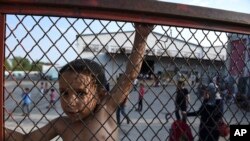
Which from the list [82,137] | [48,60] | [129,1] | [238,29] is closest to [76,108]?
[82,137]

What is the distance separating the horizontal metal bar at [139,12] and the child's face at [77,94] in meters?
0.39

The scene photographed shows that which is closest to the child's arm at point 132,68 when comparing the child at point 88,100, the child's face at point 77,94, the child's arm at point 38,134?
the child at point 88,100

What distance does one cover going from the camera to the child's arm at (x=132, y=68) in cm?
160

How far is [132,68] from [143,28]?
0.80 feet

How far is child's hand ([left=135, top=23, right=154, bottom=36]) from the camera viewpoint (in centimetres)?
157

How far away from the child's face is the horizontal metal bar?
1.29 feet

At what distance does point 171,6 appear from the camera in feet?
5.11

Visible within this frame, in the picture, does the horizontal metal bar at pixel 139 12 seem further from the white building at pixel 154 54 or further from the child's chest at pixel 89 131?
the child's chest at pixel 89 131

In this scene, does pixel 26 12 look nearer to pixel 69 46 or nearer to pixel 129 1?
pixel 69 46

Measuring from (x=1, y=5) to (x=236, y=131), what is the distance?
134 cm

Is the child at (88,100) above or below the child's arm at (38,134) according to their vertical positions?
above

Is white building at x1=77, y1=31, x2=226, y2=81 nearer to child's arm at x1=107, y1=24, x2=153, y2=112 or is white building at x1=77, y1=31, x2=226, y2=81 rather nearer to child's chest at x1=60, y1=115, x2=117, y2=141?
child's arm at x1=107, y1=24, x2=153, y2=112

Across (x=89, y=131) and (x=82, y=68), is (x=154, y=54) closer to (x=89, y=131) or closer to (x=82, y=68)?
(x=82, y=68)

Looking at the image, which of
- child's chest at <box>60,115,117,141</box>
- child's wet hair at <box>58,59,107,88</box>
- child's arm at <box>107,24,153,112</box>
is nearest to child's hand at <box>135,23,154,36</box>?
child's arm at <box>107,24,153,112</box>
